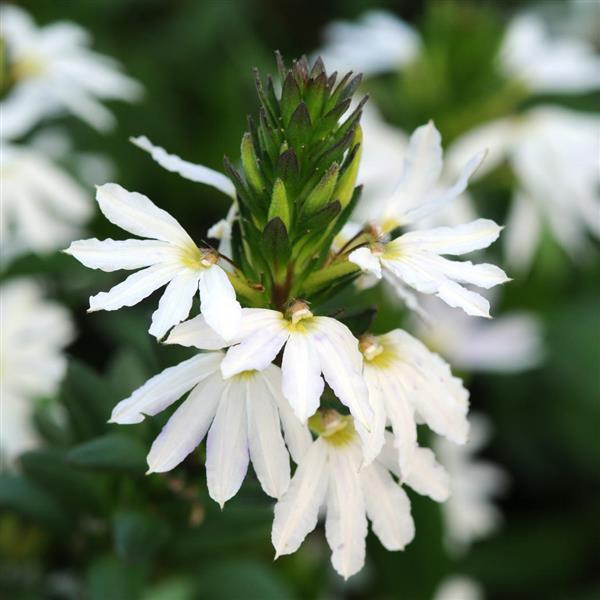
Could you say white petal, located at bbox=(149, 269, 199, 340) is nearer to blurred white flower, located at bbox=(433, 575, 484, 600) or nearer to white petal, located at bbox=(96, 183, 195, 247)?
white petal, located at bbox=(96, 183, 195, 247)

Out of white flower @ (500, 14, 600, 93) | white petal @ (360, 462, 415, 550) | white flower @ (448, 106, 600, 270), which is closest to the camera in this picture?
white petal @ (360, 462, 415, 550)

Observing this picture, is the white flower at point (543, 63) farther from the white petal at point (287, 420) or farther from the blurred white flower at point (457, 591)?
the white petal at point (287, 420)

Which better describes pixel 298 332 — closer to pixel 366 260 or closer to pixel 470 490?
pixel 366 260

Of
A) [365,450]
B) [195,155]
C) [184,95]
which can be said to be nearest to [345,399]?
[365,450]

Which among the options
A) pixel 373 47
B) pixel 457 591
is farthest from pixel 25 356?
pixel 373 47

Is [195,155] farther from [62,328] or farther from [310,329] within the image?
[310,329]

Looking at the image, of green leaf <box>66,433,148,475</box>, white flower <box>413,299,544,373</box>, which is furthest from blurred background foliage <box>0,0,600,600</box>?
white flower <box>413,299,544,373</box>
